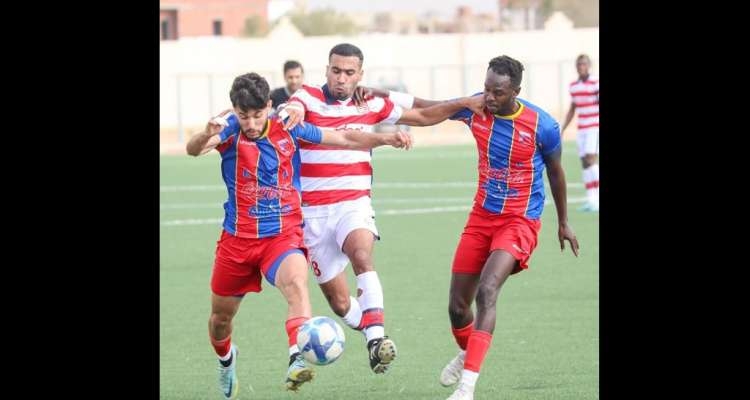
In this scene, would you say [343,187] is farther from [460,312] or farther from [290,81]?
[290,81]

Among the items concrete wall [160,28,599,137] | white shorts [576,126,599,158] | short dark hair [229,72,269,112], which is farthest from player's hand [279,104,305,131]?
concrete wall [160,28,599,137]

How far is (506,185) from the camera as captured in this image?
33.8ft

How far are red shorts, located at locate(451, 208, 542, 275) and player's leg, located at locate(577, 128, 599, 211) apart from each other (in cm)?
1202

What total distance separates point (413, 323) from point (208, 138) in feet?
15.4

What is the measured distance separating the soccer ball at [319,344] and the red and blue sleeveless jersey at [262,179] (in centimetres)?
81

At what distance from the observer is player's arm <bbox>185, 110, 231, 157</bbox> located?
9297 mm

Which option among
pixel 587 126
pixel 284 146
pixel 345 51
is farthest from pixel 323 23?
pixel 284 146

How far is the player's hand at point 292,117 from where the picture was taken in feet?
32.3

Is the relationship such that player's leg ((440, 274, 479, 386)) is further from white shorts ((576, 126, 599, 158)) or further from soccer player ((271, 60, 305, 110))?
white shorts ((576, 126, 599, 158))

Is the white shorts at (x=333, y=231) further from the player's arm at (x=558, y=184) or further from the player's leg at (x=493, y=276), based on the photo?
the player's arm at (x=558, y=184)
